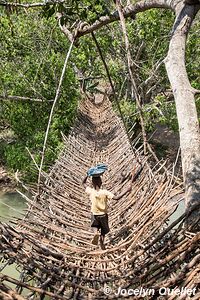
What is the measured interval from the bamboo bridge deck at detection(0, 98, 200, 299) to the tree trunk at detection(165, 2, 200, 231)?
178 mm

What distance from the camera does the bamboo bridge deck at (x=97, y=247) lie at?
228 centimetres

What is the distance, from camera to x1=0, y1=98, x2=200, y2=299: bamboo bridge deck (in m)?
2.28

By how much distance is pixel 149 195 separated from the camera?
11.9 feet

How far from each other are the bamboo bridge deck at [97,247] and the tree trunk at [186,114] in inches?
7.0

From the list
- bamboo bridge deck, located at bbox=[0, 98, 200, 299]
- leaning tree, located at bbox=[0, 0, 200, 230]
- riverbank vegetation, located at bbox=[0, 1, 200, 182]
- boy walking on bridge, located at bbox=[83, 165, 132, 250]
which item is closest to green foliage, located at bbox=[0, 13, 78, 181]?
riverbank vegetation, located at bbox=[0, 1, 200, 182]

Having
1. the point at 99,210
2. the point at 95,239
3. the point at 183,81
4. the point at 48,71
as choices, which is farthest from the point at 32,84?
the point at 183,81

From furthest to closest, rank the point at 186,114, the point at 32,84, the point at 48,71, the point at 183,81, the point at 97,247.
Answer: the point at 48,71
the point at 32,84
the point at 97,247
the point at 183,81
the point at 186,114

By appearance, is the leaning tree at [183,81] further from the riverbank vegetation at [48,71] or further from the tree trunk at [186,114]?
the riverbank vegetation at [48,71]

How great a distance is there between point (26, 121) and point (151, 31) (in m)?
3.51

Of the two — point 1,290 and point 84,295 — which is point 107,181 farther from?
point 1,290

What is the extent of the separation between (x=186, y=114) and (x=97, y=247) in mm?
Result: 1343

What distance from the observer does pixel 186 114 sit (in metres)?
3.05

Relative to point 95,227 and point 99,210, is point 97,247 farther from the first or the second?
point 99,210

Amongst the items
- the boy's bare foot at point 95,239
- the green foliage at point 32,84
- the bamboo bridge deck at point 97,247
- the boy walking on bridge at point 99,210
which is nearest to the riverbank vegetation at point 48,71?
the green foliage at point 32,84
